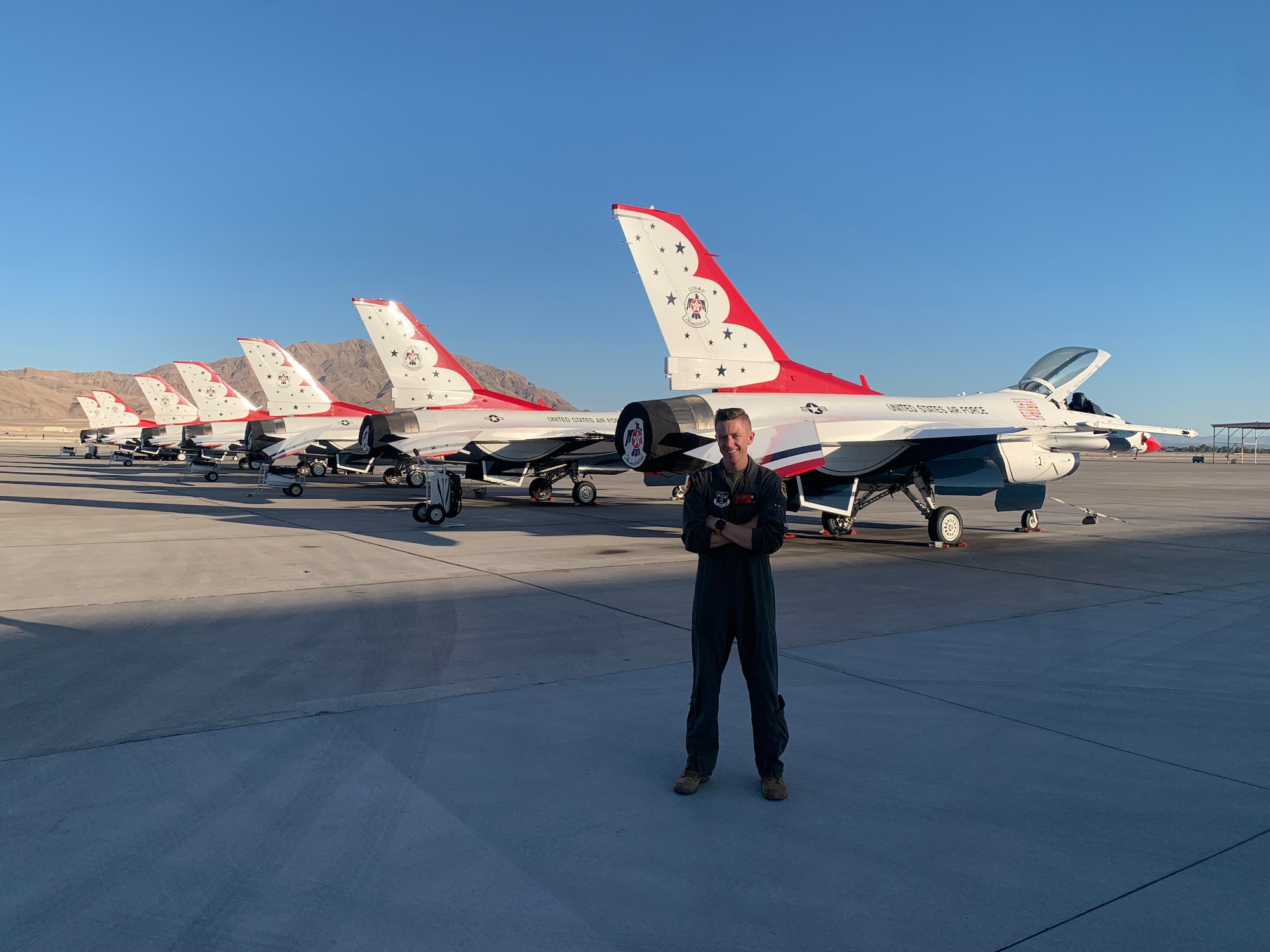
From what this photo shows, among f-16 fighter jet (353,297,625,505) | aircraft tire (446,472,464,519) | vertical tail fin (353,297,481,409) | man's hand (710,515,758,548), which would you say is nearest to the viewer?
man's hand (710,515,758,548)

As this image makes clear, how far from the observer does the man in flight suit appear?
3.79 m

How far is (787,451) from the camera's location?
11594mm

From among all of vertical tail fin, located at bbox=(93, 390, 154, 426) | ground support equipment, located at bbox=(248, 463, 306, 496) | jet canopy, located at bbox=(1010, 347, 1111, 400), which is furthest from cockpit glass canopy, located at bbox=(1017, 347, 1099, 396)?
vertical tail fin, located at bbox=(93, 390, 154, 426)

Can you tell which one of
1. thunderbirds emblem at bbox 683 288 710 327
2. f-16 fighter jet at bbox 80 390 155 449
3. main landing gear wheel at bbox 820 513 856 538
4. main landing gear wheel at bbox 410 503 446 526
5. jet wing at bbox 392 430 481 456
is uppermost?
thunderbirds emblem at bbox 683 288 710 327

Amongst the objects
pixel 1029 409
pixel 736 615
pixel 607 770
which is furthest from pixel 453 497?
pixel 736 615

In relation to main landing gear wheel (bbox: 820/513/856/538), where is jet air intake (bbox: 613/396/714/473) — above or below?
above

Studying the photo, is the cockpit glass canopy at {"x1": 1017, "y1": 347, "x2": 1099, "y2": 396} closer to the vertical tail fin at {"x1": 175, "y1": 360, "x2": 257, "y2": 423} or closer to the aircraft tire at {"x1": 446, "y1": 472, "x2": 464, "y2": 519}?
the aircraft tire at {"x1": 446, "y1": 472, "x2": 464, "y2": 519}

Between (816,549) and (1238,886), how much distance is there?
967cm

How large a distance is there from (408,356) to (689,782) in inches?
837

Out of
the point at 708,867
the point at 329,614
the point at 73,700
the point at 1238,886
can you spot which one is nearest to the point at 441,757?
the point at 708,867

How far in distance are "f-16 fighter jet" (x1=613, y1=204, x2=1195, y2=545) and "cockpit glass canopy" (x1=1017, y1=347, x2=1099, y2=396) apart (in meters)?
1.99

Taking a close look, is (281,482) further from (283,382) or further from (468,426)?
(283,382)

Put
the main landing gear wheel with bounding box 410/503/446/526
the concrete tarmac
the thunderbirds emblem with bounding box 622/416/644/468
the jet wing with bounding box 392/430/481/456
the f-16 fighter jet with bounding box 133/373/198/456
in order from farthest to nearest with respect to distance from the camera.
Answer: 1. the f-16 fighter jet with bounding box 133/373/198/456
2. the jet wing with bounding box 392/430/481/456
3. the main landing gear wheel with bounding box 410/503/446/526
4. the thunderbirds emblem with bounding box 622/416/644/468
5. the concrete tarmac

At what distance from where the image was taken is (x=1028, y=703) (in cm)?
509
